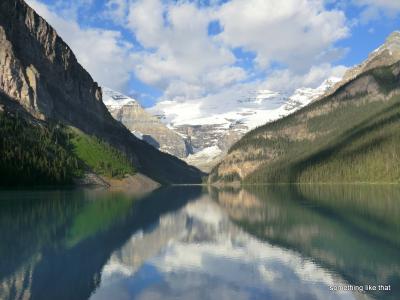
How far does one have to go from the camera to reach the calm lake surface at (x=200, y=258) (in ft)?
105

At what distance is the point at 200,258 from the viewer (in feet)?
149

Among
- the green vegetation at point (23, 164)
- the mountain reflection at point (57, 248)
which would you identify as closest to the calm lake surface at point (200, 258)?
the mountain reflection at point (57, 248)

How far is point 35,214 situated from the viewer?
79.8 m

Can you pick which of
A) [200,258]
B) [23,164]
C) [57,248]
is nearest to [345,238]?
[200,258]

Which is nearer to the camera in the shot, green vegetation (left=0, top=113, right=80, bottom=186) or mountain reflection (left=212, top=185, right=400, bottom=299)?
mountain reflection (left=212, top=185, right=400, bottom=299)

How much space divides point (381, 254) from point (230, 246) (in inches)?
619

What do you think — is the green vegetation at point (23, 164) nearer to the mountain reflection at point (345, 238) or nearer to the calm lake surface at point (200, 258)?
the calm lake surface at point (200, 258)

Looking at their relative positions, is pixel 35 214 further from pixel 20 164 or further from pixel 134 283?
pixel 20 164

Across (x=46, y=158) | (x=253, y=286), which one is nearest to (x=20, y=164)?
(x=46, y=158)

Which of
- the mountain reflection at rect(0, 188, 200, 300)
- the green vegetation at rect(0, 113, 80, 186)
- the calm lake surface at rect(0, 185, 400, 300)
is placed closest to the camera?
the mountain reflection at rect(0, 188, 200, 300)

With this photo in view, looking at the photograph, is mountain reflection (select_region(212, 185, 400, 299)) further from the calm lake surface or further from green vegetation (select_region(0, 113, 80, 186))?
green vegetation (select_region(0, 113, 80, 186))

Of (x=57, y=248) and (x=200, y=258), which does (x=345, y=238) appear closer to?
(x=200, y=258)

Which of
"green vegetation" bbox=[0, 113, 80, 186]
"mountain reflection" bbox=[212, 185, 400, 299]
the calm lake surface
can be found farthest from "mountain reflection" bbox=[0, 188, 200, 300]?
"green vegetation" bbox=[0, 113, 80, 186]

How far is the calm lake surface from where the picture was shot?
105 ft
